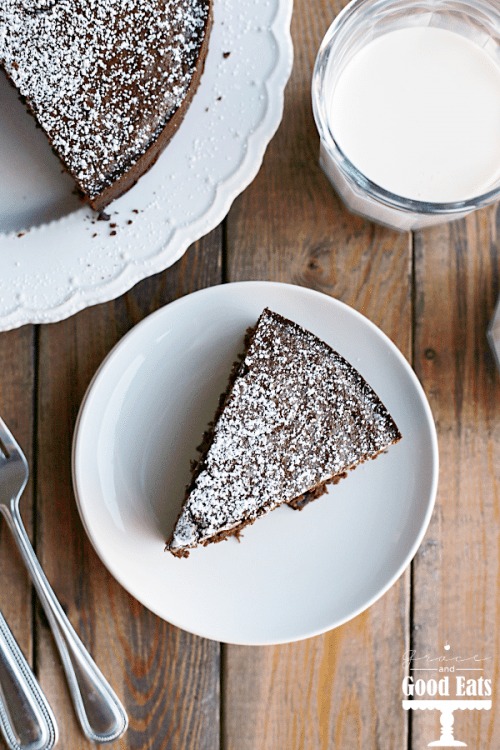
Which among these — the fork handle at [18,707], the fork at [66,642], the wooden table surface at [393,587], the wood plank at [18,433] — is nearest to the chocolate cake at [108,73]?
the wooden table surface at [393,587]

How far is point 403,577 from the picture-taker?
1553mm

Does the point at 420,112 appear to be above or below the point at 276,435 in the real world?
above

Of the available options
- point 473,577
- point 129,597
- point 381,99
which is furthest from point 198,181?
point 473,577

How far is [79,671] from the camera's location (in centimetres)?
150

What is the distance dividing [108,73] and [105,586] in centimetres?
100

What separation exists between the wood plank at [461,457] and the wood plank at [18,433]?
0.82 meters

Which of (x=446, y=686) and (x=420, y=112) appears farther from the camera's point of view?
(x=446, y=686)

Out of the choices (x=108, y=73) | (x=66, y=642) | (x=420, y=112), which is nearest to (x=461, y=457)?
(x=420, y=112)

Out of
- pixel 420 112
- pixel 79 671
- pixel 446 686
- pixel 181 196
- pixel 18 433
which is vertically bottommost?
pixel 446 686

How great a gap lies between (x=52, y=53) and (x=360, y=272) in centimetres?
73

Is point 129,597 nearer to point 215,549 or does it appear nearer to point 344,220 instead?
point 215,549

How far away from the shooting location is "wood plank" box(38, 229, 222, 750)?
5.01 ft

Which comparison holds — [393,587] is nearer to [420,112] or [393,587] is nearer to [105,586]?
[105,586]

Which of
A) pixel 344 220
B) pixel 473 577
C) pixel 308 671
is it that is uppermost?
pixel 344 220
